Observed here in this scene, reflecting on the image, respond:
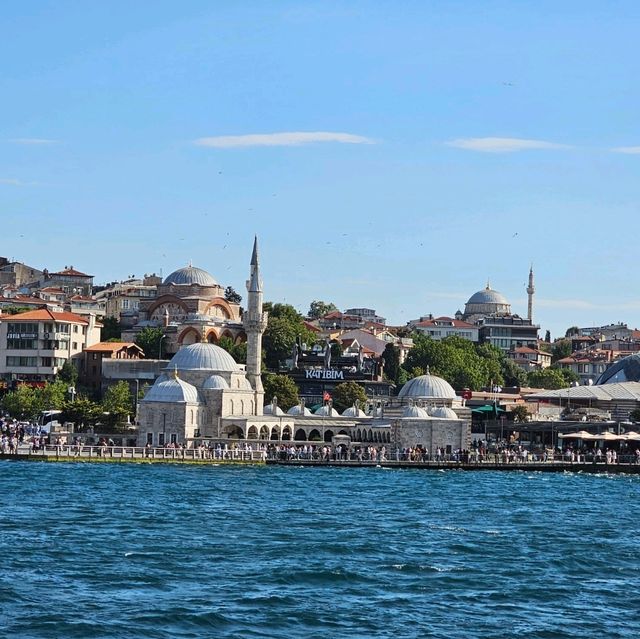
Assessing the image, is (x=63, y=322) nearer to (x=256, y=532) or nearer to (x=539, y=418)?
(x=539, y=418)

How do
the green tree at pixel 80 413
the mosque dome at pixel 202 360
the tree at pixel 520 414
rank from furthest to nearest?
the tree at pixel 520 414 < the mosque dome at pixel 202 360 < the green tree at pixel 80 413

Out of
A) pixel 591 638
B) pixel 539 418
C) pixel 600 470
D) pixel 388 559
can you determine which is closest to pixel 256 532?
pixel 388 559

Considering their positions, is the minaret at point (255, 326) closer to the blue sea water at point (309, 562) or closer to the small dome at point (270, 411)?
the small dome at point (270, 411)

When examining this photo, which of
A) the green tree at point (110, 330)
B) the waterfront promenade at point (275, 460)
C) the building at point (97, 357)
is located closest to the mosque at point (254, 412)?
the waterfront promenade at point (275, 460)

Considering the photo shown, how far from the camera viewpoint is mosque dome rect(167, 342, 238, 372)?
81.8 m

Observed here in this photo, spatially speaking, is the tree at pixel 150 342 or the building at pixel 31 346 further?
the tree at pixel 150 342

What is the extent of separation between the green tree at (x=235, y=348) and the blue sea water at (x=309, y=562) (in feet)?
149

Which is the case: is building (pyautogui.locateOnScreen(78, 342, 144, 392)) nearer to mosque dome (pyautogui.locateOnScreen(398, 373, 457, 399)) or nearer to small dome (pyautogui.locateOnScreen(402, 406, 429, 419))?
mosque dome (pyautogui.locateOnScreen(398, 373, 457, 399))

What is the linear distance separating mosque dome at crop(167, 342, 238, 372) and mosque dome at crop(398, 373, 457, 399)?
911 centimetres

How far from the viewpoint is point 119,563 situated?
31.8m

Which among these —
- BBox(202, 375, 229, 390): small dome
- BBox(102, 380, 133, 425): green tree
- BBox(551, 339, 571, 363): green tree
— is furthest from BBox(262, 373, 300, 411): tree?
BBox(551, 339, 571, 363): green tree

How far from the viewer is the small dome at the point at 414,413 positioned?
78.0 metres

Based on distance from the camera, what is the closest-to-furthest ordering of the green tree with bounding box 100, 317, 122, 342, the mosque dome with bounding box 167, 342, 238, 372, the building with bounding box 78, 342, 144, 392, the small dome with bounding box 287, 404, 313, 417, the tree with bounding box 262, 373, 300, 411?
1. the mosque dome with bounding box 167, 342, 238, 372
2. the small dome with bounding box 287, 404, 313, 417
3. the tree with bounding box 262, 373, 300, 411
4. the building with bounding box 78, 342, 144, 392
5. the green tree with bounding box 100, 317, 122, 342

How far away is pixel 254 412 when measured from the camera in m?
84.1
